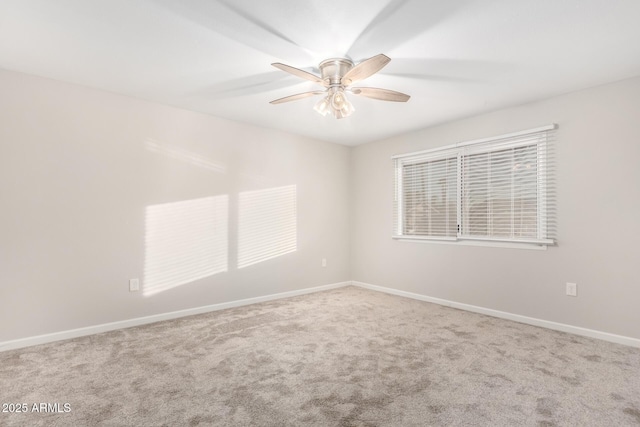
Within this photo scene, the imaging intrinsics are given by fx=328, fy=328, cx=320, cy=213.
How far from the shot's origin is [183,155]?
3664 millimetres

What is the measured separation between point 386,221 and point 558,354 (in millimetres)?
2626

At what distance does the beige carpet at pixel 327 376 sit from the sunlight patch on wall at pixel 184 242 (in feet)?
1.67

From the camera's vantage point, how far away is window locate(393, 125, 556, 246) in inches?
131

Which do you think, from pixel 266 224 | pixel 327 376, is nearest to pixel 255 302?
pixel 266 224

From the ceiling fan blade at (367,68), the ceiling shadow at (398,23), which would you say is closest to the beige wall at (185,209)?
the ceiling shadow at (398,23)

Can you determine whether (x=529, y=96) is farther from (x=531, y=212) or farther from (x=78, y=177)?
(x=78, y=177)

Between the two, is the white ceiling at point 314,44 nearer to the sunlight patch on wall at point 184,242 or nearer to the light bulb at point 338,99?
the light bulb at point 338,99

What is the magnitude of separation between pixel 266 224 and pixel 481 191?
8.74 ft

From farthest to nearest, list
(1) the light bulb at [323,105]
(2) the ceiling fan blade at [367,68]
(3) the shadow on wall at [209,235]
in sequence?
(3) the shadow on wall at [209,235] → (1) the light bulb at [323,105] → (2) the ceiling fan blade at [367,68]

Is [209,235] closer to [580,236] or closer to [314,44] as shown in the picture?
[314,44]

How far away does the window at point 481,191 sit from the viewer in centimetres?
333

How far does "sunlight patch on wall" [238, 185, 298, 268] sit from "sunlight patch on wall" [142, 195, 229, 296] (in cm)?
23

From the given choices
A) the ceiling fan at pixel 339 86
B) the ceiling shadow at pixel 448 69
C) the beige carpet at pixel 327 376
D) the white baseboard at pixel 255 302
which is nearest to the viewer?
the beige carpet at pixel 327 376

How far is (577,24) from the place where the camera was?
6.68ft
